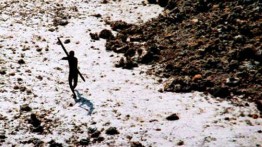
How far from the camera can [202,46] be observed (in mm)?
15734

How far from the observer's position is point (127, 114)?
12.0 metres

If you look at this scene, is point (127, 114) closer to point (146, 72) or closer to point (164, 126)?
point (164, 126)

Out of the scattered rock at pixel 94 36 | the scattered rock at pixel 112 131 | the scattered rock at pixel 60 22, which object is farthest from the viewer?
the scattered rock at pixel 60 22

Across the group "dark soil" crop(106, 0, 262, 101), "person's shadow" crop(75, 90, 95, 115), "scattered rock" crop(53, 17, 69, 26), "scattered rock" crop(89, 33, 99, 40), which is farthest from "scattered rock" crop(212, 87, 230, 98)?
"scattered rock" crop(53, 17, 69, 26)

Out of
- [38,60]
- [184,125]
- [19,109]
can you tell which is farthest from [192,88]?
[38,60]

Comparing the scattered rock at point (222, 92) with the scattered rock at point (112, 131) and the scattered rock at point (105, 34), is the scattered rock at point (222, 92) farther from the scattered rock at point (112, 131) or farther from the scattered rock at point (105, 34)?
the scattered rock at point (105, 34)

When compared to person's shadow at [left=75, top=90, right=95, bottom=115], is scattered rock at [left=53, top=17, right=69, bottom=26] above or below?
above

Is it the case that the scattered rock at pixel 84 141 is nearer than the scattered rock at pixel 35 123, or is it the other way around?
the scattered rock at pixel 84 141

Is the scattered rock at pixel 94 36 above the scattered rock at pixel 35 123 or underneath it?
above

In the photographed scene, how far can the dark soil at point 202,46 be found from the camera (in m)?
13.2

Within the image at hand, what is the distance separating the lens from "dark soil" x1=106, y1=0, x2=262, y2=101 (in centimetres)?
1316

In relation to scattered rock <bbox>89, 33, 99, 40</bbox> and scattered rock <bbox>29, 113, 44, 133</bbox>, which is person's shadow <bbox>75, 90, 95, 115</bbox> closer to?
scattered rock <bbox>29, 113, 44, 133</bbox>

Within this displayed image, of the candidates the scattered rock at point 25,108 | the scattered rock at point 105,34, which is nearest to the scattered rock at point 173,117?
the scattered rock at point 25,108

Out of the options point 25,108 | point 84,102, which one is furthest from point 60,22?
point 25,108
